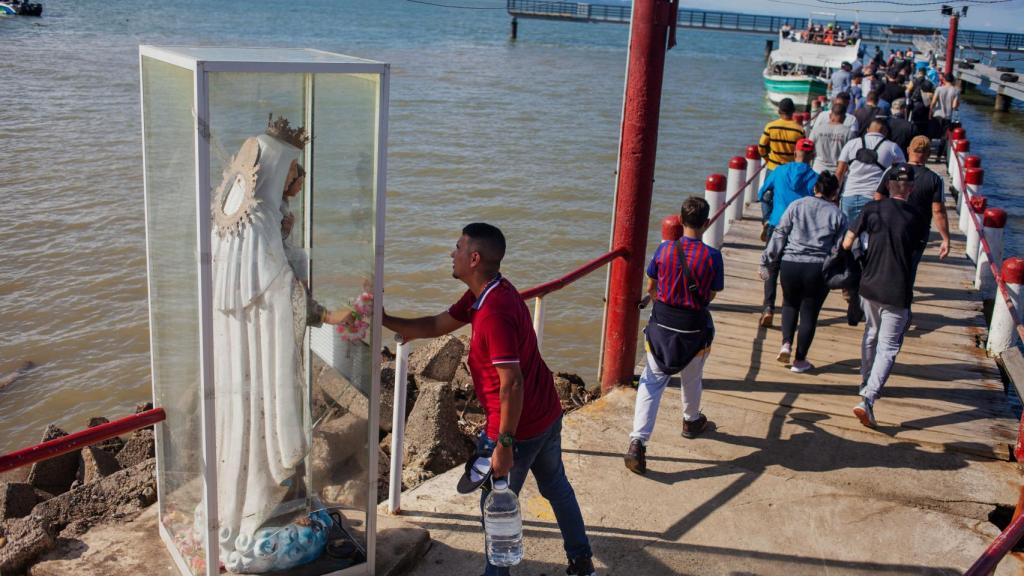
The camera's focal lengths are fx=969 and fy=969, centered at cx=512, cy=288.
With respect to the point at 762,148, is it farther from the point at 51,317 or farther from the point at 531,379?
the point at 51,317

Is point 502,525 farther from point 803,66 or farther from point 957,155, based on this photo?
point 803,66

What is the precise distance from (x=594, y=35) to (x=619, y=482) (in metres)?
97.0

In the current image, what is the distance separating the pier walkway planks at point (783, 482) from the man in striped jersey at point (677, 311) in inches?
16.0

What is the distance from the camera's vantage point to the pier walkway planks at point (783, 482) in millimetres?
4895

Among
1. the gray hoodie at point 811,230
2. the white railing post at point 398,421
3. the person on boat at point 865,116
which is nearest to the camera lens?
the white railing post at point 398,421

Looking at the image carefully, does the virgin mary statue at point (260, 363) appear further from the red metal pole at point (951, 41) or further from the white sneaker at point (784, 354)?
the red metal pole at point (951, 41)

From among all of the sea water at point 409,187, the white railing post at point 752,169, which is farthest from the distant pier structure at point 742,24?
the white railing post at point 752,169

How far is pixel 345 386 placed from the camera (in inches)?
166

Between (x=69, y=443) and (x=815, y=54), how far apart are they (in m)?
41.6

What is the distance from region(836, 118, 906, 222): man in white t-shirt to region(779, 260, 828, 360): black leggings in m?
2.11

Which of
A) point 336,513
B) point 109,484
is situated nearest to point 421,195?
point 109,484

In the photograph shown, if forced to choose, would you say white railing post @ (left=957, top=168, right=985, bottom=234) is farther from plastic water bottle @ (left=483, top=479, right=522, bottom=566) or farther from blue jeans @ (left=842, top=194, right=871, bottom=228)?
plastic water bottle @ (left=483, top=479, right=522, bottom=566)

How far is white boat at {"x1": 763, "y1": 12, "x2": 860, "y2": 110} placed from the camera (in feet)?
122

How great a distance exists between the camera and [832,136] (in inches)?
417
